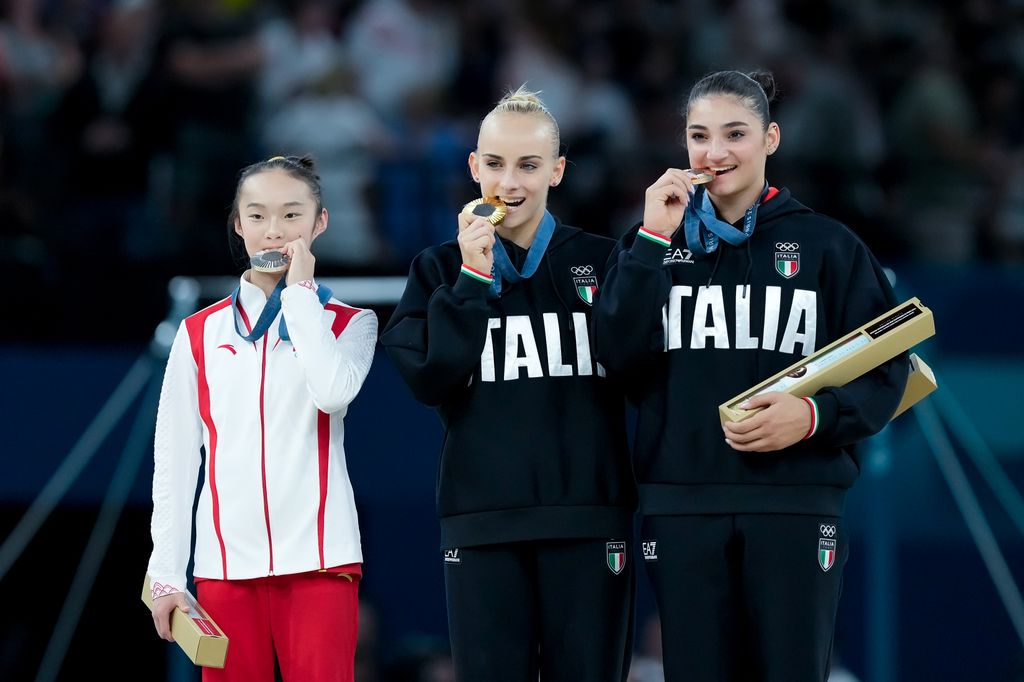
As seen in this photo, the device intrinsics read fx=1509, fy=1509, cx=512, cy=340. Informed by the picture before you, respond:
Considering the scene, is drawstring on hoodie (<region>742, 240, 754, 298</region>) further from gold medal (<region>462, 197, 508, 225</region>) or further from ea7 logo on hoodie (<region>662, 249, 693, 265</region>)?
gold medal (<region>462, 197, 508, 225</region>)

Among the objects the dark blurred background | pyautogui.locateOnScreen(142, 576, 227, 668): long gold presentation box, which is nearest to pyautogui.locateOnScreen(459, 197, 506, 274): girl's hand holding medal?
pyautogui.locateOnScreen(142, 576, 227, 668): long gold presentation box

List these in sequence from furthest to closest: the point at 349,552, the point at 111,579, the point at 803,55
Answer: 1. the point at 803,55
2. the point at 111,579
3. the point at 349,552

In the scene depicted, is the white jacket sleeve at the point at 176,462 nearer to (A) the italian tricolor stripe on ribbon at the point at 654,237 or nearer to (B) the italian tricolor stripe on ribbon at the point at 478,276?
(B) the italian tricolor stripe on ribbon at the point at 478,276

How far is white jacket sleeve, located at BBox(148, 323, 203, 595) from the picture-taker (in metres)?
3.24

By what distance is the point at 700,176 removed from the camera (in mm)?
3246

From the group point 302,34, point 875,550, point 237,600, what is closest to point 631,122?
point 302,34

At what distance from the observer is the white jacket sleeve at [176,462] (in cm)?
324

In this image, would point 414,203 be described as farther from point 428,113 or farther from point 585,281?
point 585,281

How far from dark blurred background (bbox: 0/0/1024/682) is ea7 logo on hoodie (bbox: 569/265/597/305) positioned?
148 cm

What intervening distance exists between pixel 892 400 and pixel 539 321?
30.3 inches

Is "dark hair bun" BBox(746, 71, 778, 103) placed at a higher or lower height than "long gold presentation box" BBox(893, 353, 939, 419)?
higher

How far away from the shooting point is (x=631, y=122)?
753 centimetres

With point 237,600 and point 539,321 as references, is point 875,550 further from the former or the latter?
point 237,600

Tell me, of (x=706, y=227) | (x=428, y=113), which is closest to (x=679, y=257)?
(x=706, y=227)
